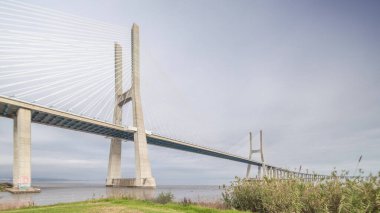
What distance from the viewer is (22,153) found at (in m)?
44.4

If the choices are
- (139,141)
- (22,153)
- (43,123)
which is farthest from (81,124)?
(22,153)

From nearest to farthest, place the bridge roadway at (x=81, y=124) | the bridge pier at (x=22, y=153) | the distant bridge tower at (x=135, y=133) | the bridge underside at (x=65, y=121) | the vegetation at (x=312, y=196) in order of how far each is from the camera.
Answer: the vegetation at (x=312, y=196), the bridge pier at (x=22, y=153), the bridge roadway at (x=81, y=124), the bridge underside at (x=65, y=121), the distant bridge tower at (x=135, y=133)

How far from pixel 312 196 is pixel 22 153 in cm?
4079

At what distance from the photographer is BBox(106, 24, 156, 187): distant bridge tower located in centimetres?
6244

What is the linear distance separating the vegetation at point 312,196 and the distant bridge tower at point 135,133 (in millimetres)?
46642

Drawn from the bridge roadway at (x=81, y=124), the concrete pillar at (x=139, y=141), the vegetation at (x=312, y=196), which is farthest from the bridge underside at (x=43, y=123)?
the vegetation at (x=312, y=196)

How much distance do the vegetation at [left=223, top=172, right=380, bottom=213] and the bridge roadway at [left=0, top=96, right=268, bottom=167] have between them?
37880 millimetres

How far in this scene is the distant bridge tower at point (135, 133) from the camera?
6244 cm

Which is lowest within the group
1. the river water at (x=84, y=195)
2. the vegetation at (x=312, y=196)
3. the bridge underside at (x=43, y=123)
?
the river water at (x=84, y=195)

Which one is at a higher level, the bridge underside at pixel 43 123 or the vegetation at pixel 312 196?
the bridge underside at pixel 43 123

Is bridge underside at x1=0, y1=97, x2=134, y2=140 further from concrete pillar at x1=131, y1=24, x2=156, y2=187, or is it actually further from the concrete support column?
concrete pillar at x1=131, y1=24, x2=156, y2=187

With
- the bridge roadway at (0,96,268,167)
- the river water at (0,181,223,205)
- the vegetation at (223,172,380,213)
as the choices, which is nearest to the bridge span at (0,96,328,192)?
the bridge roadway at (0,96,268,167)

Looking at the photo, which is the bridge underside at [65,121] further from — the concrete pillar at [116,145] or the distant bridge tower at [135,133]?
the concrete pillar at [116,145]

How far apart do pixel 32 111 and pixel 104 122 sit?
12921 mm
